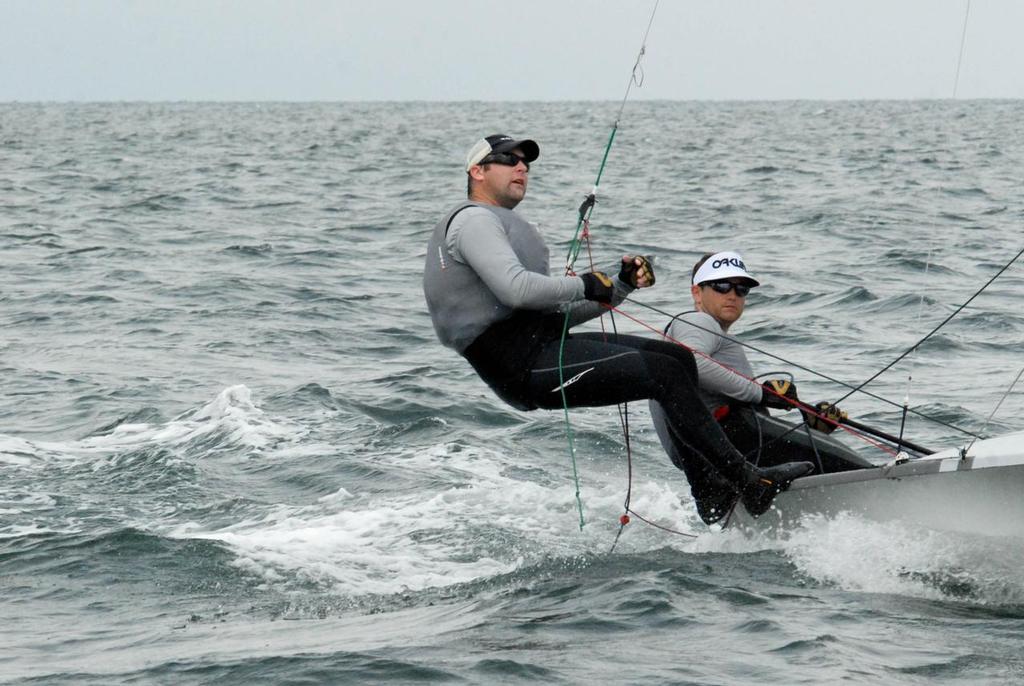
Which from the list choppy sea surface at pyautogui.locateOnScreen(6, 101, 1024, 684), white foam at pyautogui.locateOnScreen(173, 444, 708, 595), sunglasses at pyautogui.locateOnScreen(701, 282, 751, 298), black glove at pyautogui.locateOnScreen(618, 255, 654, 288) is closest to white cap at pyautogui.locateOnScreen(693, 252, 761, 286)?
sunglasses at pyautogui.locateOnScreen(701, 282, 751, 298)

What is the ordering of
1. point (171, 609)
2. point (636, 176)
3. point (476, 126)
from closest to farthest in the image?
point (171, 609)
point (636, 176)
point (476, 126)

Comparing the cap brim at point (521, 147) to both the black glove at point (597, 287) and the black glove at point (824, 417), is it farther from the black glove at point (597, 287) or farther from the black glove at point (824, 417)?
A: the black glove at point (824, 417)

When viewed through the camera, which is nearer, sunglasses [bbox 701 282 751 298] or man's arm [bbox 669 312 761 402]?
man's arm [bbox 669 312 761 402]

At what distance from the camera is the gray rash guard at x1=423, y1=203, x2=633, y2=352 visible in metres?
5.03

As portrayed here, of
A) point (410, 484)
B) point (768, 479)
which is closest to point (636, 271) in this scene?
point (768, 479)

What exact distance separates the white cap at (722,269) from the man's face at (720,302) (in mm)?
24

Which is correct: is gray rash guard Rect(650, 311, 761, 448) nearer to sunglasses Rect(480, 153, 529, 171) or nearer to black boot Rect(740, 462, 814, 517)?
black boot Rect(740, 462, 814, 517)

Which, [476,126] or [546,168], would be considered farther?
[476,126]

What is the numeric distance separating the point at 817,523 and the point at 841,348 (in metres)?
4.70

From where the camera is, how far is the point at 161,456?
24.5ft

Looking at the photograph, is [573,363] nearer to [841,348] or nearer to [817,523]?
[817,523]

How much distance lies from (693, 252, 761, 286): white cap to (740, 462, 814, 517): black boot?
28.2 inches

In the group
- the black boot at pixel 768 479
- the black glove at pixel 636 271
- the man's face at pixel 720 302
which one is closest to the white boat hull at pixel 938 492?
the black boot at pixel 768 479

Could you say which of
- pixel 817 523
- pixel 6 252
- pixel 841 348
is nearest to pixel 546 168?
pixel 6 252
